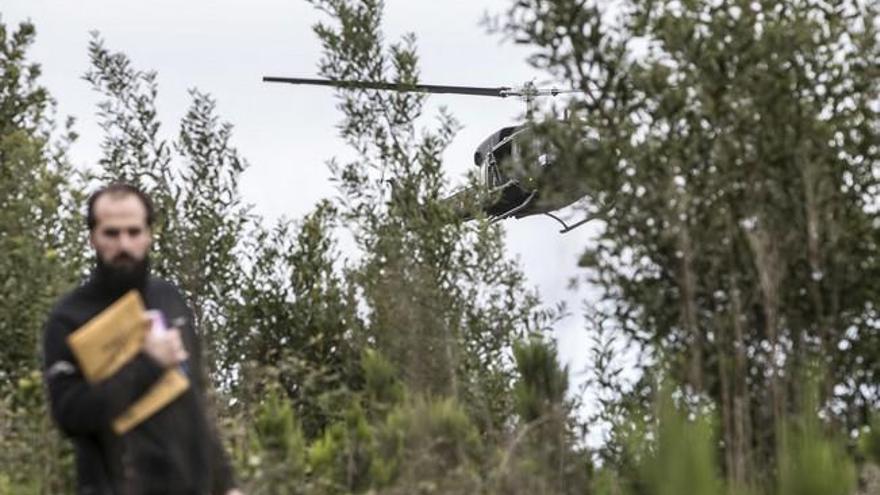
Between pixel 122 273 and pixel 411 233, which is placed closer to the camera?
pixel 122 273

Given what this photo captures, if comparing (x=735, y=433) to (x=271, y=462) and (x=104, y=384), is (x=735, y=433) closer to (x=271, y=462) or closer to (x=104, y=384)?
(x=271, y=462)

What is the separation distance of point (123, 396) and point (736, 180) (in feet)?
16.8

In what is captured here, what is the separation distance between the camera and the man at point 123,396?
6562 mm

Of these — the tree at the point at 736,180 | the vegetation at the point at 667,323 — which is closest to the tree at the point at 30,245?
the vegetation at the point at 667,323

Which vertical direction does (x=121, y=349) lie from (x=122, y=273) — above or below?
below

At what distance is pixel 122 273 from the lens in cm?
662

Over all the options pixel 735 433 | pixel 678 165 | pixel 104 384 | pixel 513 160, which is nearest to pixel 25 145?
pixel 513 160

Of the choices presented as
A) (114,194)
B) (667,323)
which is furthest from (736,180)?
(114,194)

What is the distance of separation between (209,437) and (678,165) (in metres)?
4.69

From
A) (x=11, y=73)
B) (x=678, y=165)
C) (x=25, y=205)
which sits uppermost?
(x=11, y=73)

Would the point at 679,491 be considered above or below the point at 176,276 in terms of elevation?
below

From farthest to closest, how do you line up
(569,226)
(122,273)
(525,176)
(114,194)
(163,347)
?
(525,176) < (569,226) < (114,194) < (122,273) < (163,347)

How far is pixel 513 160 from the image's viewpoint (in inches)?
467

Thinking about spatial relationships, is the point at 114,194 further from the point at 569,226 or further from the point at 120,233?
the point at 569,226
